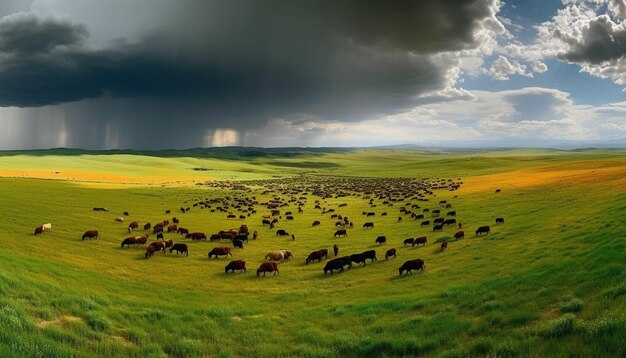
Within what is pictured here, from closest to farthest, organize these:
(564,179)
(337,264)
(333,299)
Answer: (333,299) → (337,264) → (564,179)

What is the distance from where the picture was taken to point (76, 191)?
78688 mm

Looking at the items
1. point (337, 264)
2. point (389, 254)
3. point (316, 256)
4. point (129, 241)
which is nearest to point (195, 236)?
point (129, 241)

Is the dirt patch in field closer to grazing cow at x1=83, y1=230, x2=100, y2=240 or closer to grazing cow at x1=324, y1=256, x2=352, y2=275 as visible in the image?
grazing cow at x1=324, y1=256, x2=352, y2=275

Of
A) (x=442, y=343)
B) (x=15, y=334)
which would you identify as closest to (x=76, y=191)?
(x=15, y=334)

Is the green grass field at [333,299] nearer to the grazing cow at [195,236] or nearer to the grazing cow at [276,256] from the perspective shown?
the grazing cow at [276,256]

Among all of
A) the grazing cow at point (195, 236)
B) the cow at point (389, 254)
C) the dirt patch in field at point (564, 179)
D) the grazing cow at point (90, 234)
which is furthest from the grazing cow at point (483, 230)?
the grazing cow at point (90, 234)

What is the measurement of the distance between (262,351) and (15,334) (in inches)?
290

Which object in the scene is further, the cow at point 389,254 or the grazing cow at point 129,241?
the grazing cow at point 129,241

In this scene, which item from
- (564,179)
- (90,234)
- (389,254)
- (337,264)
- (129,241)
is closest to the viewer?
(337,264)

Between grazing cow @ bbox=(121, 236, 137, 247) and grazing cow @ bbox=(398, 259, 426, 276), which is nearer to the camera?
grazing cow @ bbox=(398, 259, 426, 276)

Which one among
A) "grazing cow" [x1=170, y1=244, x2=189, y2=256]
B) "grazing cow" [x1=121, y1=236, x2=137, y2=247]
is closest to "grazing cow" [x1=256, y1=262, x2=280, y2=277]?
"grazing cow" [x1=170, y1=244, x2=189, y2=256]

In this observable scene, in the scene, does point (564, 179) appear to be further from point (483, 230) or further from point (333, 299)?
point (333, 299)

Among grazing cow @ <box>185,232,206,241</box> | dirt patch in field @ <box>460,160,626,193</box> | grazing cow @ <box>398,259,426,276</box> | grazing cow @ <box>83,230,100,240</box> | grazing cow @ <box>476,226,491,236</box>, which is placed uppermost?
dirt patch in field @ <box>460,160,626,193</box>

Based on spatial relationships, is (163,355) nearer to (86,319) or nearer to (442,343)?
(86,319)
